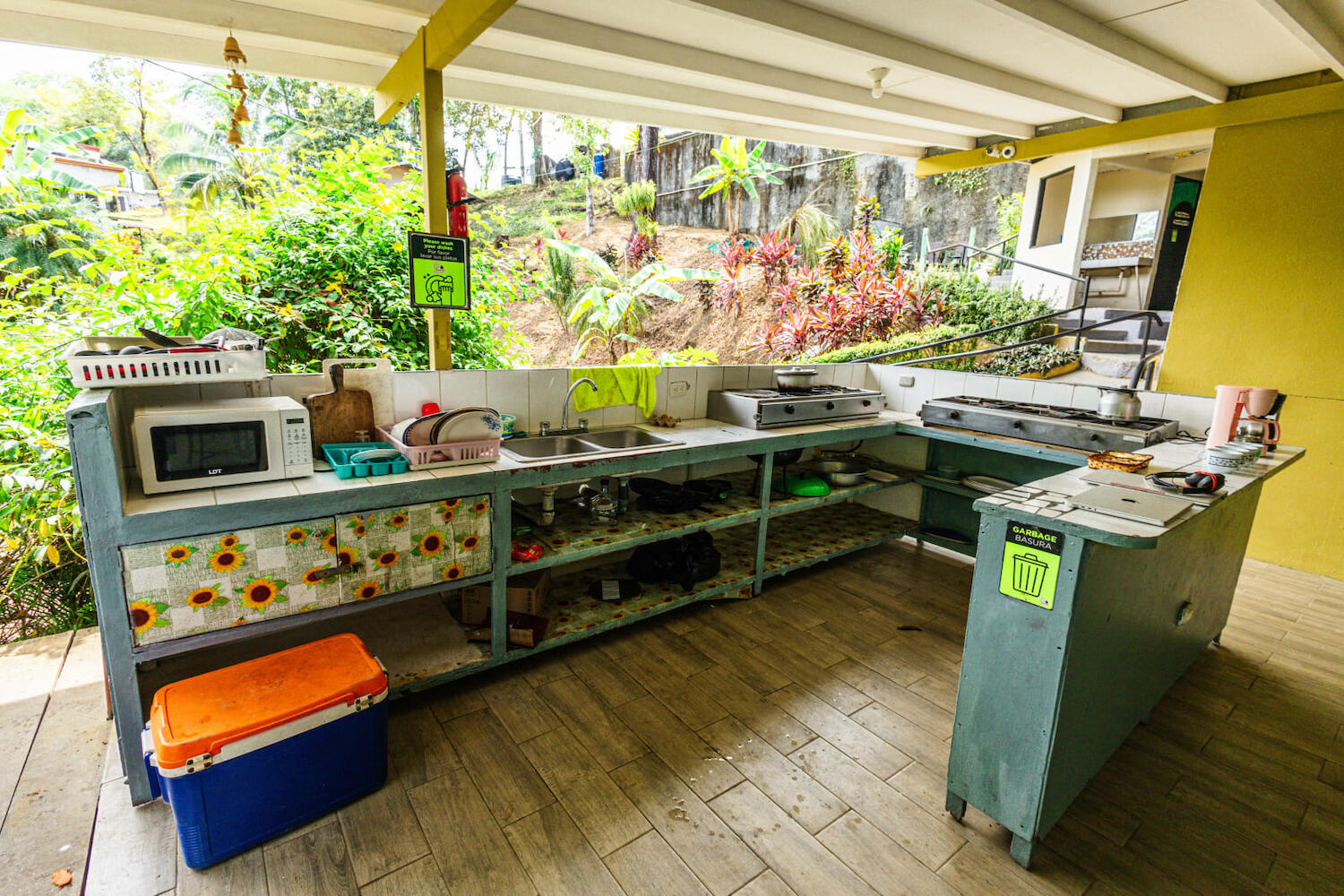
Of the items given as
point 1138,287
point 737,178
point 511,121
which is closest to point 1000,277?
point 1138,287

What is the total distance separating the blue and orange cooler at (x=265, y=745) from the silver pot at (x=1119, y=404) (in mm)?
3380

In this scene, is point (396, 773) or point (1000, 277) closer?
point (396, 773)

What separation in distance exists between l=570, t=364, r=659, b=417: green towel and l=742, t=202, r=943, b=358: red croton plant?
425 cm

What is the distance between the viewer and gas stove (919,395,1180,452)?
9.41ft

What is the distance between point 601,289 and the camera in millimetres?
7559

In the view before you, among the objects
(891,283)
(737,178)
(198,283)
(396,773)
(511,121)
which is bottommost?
(396,773)

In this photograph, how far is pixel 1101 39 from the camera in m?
2.79

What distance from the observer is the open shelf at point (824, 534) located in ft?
11.1

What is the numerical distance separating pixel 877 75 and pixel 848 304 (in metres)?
3.75

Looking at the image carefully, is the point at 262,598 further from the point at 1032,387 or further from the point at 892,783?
the point at 1032,387

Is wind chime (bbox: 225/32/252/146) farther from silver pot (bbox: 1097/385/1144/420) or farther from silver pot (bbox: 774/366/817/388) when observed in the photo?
silver pot (bbox: 1097/385/1144/420)

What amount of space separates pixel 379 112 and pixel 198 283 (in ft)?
4.42

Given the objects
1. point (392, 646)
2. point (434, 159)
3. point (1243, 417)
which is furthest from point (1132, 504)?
point (434, 159)

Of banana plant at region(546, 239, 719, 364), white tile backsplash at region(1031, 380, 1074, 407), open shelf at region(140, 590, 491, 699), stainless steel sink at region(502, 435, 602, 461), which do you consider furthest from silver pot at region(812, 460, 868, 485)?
banana plant at region(546, 239, 719, 364)
